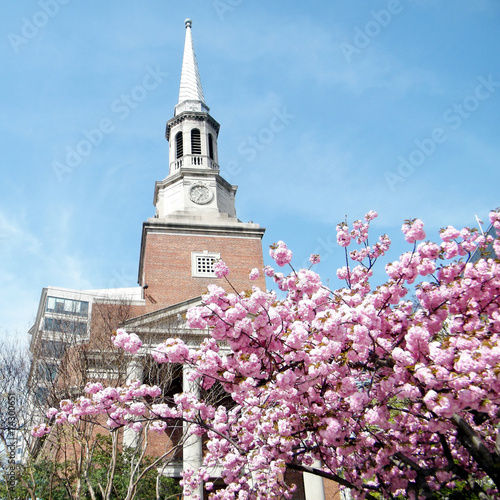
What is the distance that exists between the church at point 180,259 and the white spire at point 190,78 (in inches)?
3.2

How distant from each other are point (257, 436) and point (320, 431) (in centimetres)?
364

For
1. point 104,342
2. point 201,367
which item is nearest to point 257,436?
point 201,367

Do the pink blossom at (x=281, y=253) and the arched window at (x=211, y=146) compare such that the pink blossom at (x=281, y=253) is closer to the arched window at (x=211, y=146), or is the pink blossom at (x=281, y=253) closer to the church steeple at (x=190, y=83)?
the arched window at (x=211, y=146)

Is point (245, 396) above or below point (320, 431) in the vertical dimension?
above

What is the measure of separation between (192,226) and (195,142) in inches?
297

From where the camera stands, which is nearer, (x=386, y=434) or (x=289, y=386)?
(x=289, y=386)

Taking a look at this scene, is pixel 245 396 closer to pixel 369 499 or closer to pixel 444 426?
pixel 369 499

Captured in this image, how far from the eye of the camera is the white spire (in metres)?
37.6

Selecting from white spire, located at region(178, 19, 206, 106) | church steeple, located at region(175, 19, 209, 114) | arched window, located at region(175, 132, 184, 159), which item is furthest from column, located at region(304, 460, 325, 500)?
white spire, located at region(178, 19, 206, 106)

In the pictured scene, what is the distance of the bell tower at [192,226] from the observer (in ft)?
95.3

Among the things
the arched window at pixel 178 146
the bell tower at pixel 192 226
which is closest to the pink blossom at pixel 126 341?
the bell tower at pixel 192 226

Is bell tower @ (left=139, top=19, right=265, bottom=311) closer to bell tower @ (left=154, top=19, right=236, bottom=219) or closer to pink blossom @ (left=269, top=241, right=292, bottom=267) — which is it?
bell tower @ (left=154, top=19, right=236, bottom=219)

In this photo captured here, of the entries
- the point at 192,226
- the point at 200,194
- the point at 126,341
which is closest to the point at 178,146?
the point at 200,194

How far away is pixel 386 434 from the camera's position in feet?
29.8
